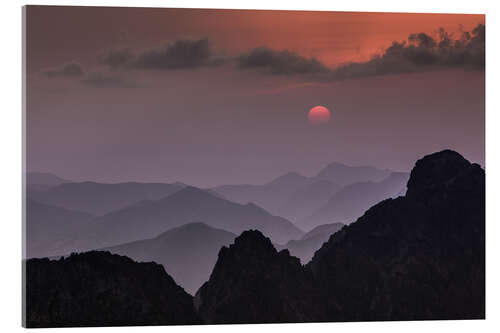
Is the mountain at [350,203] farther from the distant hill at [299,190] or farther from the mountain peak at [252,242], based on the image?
the mountain peak at [252,242]

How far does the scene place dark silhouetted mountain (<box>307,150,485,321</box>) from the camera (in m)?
14.2

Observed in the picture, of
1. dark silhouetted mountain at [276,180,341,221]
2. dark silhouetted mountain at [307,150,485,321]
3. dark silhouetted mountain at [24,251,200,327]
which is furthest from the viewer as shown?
dark silhouetted mountain at [307,150,485,321]

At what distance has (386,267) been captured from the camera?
1432cm

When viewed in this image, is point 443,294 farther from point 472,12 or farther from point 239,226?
point 472,12

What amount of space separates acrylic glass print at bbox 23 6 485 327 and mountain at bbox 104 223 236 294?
1.0 inches

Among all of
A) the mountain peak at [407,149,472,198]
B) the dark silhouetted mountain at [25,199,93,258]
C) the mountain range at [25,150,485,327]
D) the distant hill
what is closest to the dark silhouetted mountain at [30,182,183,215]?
the dark silhouetted mountain at [25,199,93,258]

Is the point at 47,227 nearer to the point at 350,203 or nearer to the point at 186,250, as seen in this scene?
the point at 186,250

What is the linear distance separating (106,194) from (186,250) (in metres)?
1.25

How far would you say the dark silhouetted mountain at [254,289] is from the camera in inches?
543

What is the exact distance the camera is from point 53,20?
13.4 m

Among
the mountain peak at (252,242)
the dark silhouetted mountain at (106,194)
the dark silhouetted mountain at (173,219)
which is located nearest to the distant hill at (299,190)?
the dark silhouetted mountain at (173,219)

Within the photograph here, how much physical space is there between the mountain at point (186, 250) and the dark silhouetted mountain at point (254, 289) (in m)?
0.12

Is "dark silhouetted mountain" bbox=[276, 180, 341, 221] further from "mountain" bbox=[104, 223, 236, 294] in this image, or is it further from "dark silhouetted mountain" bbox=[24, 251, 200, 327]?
"dark silhouetted mountain" bbox=[24, 251, 200, 327]

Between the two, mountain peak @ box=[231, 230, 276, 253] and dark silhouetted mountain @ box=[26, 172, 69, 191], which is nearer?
dark silhouetted mountain @ box=[26, 172, 69, 191]
